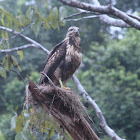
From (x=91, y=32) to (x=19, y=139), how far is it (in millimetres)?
10849

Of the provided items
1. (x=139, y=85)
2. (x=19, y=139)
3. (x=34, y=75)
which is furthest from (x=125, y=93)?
(x=19, y=139)

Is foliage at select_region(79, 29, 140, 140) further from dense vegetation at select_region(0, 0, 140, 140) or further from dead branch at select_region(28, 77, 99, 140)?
dead branch at select_region(28, 77, 99, 140)

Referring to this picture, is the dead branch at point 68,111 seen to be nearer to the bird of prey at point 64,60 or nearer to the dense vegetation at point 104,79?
the bird of prey at point 64,60

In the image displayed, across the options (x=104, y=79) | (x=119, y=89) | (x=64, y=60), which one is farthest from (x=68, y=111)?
(x=104, y=79)

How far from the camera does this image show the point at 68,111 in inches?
141

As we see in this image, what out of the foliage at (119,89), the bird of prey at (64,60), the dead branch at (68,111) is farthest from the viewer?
the foliage at (119,89)

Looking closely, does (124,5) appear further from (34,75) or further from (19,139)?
(19,139)

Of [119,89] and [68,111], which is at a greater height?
[68,111]

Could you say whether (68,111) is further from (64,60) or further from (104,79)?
(104,79)

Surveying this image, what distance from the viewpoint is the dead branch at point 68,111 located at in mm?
3516

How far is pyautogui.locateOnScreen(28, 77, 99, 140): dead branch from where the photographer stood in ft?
11.5

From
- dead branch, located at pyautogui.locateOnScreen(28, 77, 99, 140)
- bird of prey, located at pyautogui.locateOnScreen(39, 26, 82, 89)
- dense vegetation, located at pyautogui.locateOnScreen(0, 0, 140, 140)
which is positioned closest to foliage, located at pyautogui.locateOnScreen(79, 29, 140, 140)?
dense vegetation, located at pyautogui.locateOnScreen(0, 0, 140, 140)

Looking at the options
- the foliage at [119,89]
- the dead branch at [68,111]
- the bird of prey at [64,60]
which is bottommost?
the foliage at [119,89]

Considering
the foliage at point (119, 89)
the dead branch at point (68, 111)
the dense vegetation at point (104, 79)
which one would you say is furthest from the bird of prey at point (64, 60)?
the foliage at point (119, 89)
